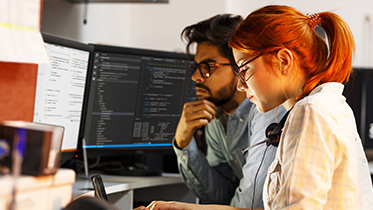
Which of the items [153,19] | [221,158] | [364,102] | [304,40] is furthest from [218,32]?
[364,102]

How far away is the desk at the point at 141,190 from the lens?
5.08 ft

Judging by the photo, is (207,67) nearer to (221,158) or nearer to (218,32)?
(218,32)

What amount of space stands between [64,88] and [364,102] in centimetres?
198

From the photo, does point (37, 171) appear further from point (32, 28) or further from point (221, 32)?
point (221, 32)

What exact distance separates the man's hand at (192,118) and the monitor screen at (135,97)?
0.09 metres

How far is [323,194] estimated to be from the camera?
87cm

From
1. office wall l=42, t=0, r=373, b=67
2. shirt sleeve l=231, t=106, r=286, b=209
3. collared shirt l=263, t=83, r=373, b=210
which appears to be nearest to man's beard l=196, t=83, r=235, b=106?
shirt sleeve l=231, t=106, r=286, b=209

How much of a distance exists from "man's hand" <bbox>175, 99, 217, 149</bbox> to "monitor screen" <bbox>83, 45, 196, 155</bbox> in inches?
3.6

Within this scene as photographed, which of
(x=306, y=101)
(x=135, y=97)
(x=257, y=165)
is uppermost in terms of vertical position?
(x=306, y=101)

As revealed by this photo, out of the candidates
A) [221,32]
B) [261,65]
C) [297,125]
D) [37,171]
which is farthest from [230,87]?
[37,171]

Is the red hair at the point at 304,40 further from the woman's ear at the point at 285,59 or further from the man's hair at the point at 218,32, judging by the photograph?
the man's hair at the point at 218,32

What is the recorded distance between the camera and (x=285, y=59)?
106 cm

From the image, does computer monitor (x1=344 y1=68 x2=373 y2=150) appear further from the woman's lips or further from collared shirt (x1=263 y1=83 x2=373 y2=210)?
collared shirt (x1=263 y1=83 x2=373 y2=210)

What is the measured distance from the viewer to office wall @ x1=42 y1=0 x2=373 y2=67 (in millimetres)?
1965
